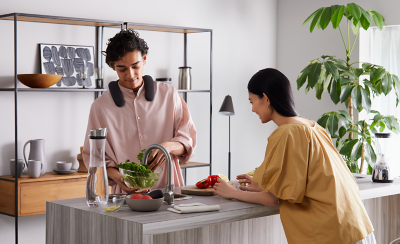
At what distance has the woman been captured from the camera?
5.81ft

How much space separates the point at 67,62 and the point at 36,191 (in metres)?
1.08

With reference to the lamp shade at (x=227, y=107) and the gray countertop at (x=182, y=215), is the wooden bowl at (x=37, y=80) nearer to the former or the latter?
the lamp shade at (x=227, y=107)

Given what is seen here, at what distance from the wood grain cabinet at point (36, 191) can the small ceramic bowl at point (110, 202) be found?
186 cm

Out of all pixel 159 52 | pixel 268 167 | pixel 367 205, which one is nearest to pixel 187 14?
pixel 159 52

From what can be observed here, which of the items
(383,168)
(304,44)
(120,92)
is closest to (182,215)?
(120,92)

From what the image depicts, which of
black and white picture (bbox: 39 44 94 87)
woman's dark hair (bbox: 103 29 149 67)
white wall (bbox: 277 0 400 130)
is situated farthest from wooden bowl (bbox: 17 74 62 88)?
white wall (bbox: 277 0 400 130)

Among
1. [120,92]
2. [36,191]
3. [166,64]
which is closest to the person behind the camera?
[120,92]

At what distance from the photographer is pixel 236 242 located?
2.30 metres

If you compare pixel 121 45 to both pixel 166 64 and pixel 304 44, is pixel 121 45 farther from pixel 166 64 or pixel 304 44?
pixel 304 44

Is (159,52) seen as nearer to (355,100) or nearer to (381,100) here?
(355,100)

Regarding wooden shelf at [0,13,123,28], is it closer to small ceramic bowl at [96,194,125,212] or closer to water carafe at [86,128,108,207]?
water carafe at [86,128,108,207]

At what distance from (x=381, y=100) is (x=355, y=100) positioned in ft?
2.42

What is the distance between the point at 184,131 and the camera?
2.46 metres

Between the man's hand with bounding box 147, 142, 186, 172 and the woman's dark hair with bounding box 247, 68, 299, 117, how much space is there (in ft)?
1.88
